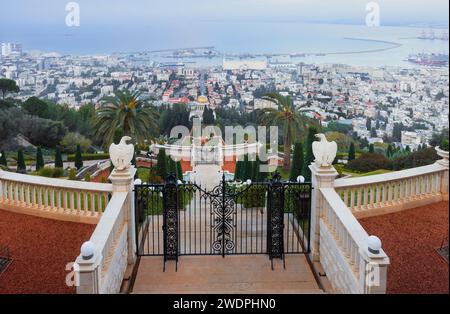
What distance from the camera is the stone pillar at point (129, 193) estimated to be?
6.05m

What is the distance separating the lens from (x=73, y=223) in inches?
288

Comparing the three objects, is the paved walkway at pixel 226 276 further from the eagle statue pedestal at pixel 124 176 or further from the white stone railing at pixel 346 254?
the eagle statue pedestal at pixel 124 176

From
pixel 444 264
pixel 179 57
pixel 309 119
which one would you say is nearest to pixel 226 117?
pixel 179 57

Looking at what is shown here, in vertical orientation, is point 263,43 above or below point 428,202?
above

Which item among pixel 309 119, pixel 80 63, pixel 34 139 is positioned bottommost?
pixel 34 139

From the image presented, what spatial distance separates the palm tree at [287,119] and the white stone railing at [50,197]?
1442 centimetres

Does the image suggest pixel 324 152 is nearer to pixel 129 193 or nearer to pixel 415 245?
pixel 415 245

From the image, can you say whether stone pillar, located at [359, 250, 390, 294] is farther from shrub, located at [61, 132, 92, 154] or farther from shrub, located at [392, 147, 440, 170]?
shrub, located at [61, 132, 92, 154]

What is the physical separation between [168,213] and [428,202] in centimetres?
451

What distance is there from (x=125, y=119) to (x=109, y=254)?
47.4 feet

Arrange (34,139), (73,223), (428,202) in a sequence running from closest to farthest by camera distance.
Result: (73,223), (428,202), (34,139)

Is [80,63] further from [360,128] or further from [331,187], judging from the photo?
[331,187]

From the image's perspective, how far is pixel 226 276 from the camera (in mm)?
5984

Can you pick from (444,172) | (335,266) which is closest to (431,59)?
(444,172)
